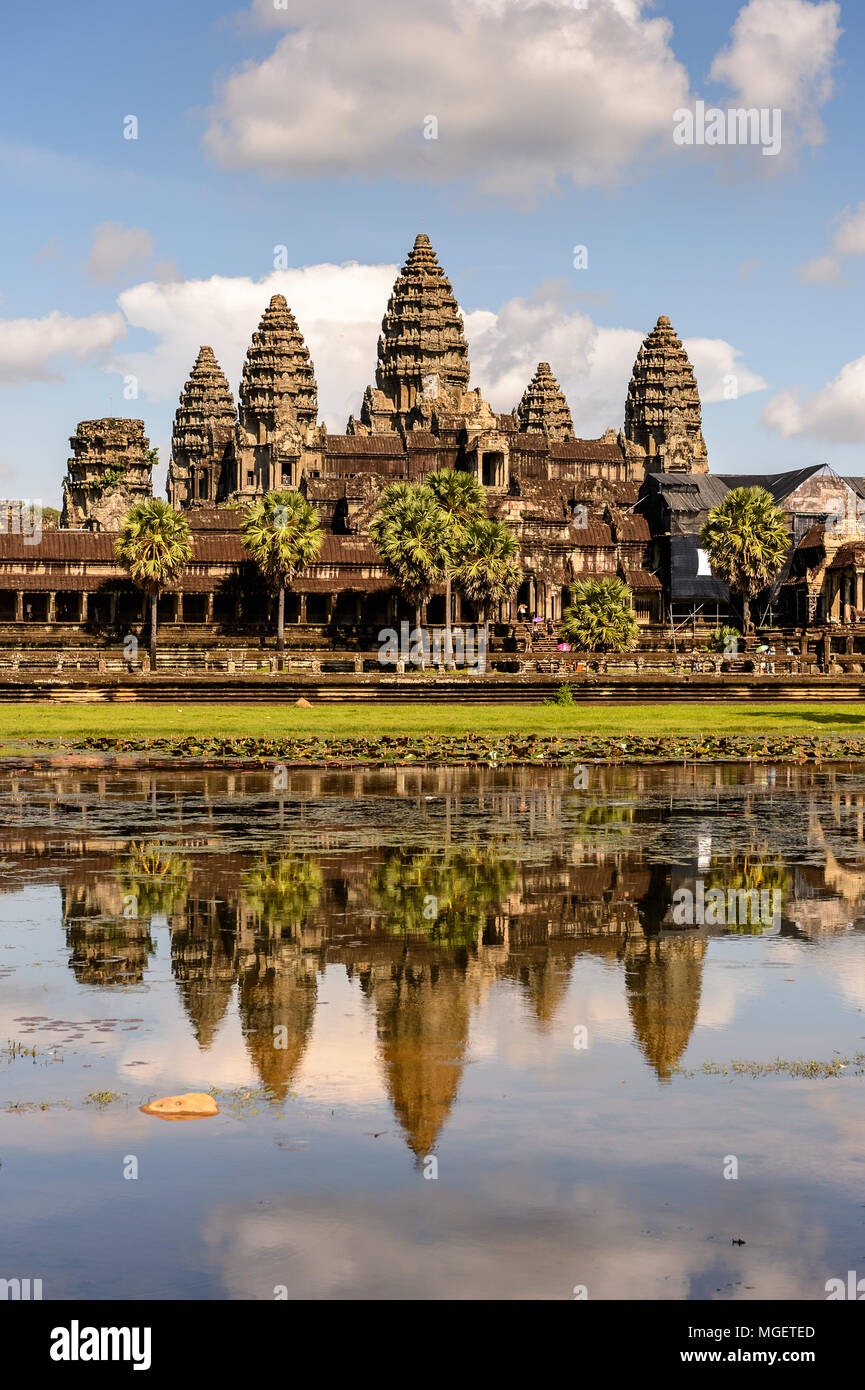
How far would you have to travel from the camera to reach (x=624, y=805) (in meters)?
24.2

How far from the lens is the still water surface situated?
6891 millimetres

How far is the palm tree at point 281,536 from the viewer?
278 feet

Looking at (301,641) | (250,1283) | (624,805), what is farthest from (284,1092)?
(301,641)

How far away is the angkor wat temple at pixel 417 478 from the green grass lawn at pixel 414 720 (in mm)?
38509

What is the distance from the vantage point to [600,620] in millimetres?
83562

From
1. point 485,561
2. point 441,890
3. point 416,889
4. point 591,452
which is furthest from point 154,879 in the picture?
point 591,452

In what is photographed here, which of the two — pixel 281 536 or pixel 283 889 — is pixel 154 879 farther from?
pixel 281 536

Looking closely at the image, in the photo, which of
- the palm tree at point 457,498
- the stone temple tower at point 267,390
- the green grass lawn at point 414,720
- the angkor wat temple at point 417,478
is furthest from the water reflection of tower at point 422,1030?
the stone temple tower at point 267,390

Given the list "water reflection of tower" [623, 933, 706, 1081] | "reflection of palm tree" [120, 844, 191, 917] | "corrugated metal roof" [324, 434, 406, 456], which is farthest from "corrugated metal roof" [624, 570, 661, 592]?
"water reflection of tower" [623, 933, 706, 1081]

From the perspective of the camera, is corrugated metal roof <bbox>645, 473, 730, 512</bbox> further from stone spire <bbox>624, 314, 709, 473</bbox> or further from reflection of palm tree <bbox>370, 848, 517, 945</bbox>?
reflection of palm tree <bbox>370, 848, 517, 945</bbox>

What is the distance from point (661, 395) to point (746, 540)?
215 ft

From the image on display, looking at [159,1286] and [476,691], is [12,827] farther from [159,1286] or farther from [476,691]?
[476,691]

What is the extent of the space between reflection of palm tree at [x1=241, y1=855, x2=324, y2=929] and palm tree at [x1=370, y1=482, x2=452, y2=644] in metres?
63.8

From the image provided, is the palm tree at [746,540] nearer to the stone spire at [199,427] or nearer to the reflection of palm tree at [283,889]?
the reflection of palm tree at [283,889]
